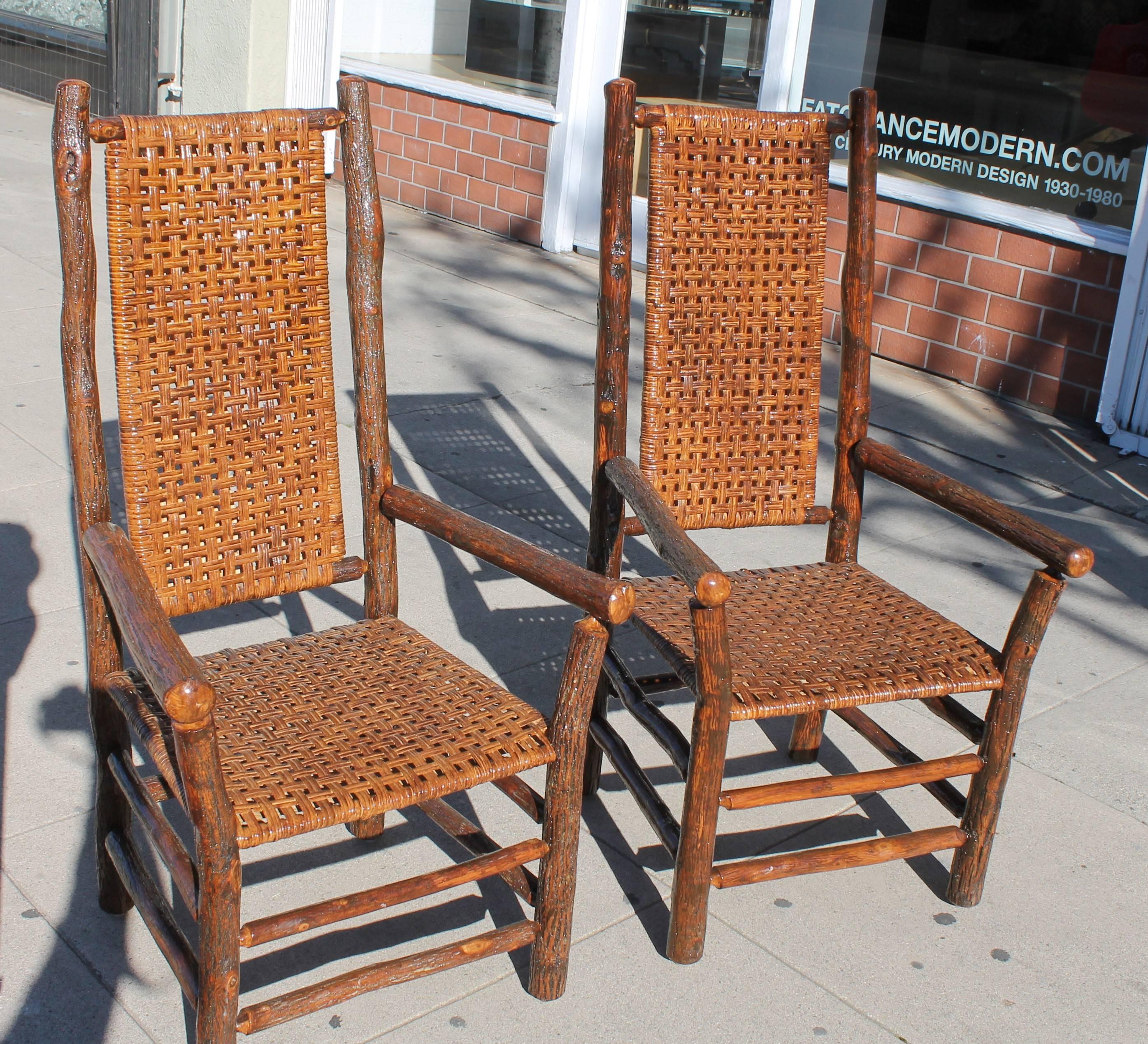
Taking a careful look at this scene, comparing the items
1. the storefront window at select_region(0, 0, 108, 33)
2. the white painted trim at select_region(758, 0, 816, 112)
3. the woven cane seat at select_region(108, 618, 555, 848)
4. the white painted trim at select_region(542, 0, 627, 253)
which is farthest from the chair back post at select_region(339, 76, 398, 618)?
the storefront window at select_region(0, 0, 108, 33)

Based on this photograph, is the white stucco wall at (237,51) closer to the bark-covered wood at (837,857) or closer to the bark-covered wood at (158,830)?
the bark-covered wood at (158,830)

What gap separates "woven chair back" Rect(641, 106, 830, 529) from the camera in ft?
8.53

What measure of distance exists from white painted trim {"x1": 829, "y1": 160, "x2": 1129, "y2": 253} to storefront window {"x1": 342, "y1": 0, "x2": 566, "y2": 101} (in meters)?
1.95

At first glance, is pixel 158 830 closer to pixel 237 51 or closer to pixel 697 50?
pixel 697 50

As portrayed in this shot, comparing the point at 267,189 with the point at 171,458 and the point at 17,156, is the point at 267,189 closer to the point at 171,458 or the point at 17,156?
the point at 171,458

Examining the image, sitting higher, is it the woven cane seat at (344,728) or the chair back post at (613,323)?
the chair back post at (613,323)

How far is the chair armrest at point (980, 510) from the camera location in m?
2.25

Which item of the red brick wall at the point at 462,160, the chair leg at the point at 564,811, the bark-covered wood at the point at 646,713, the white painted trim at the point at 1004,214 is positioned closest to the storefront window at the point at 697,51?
the red brick wall at the point at 462,160

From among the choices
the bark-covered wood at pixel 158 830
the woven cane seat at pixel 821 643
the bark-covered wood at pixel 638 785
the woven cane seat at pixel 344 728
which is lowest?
the bark-covered wood at pixel 638 785

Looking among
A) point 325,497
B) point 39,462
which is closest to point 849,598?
point 325,497

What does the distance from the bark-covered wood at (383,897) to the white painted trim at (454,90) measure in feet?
17.5

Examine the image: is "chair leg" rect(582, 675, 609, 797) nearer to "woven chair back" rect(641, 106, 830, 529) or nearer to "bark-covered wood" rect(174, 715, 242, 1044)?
"woven chair back" rect(641, 106, 830, 529)

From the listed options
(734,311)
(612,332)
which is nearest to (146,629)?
(612,332)

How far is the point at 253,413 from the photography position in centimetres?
229
